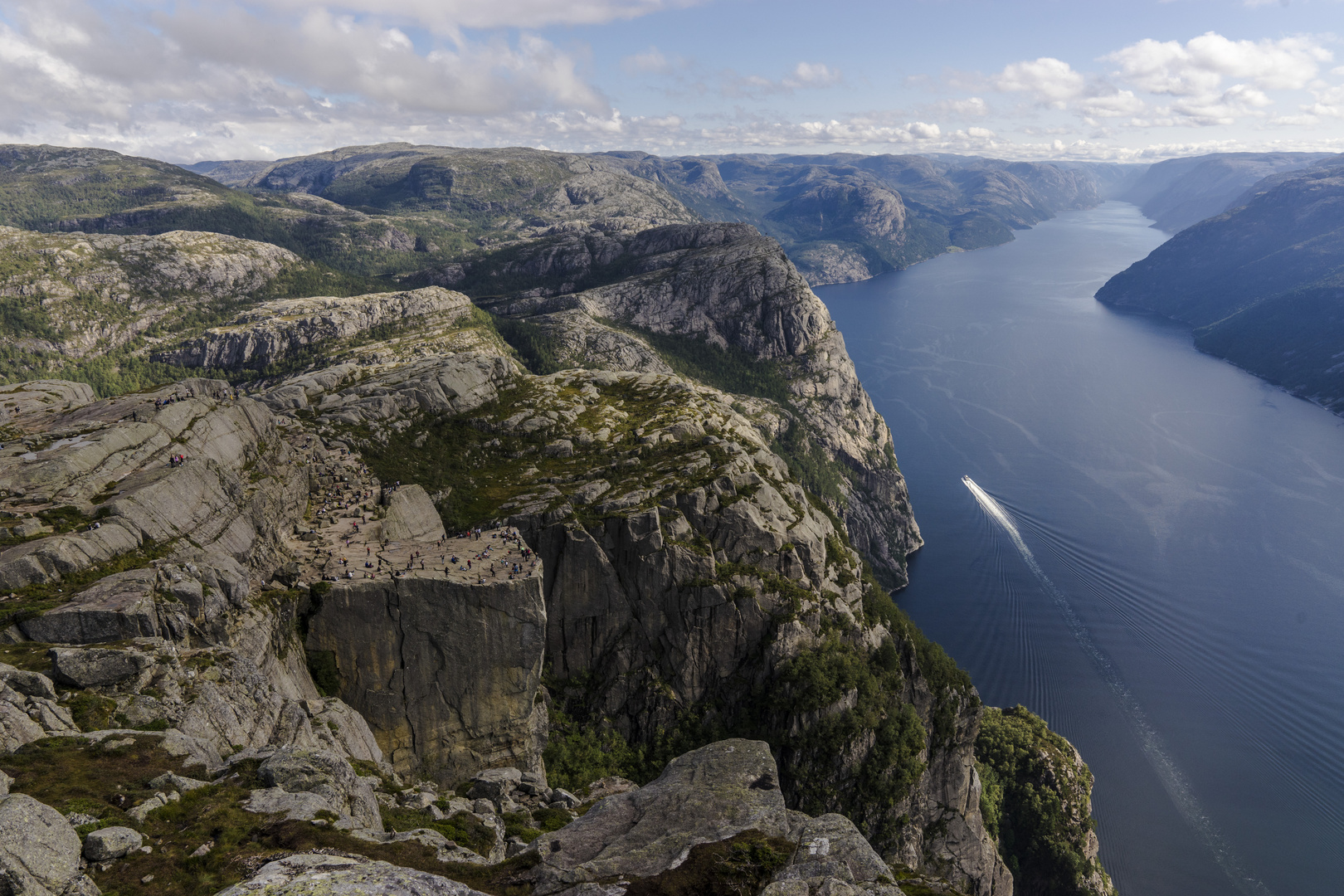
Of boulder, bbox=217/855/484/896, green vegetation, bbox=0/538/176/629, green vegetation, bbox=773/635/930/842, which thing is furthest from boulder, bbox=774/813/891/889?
green vegetation, bbox=773/635/930/842

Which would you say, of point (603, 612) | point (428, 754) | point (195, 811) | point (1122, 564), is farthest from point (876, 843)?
point (1122, 564)

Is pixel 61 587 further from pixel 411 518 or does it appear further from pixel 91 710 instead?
pixel 411 518

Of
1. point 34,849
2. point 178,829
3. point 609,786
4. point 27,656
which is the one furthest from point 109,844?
point 609,786

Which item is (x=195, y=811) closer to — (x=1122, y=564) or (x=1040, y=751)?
(x=1040, y=751)

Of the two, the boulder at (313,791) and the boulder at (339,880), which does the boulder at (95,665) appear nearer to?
the boulder at (313,791)

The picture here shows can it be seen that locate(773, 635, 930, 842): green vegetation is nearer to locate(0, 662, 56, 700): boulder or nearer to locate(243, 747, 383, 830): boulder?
locate(243, 747, 383, 830): boulder
